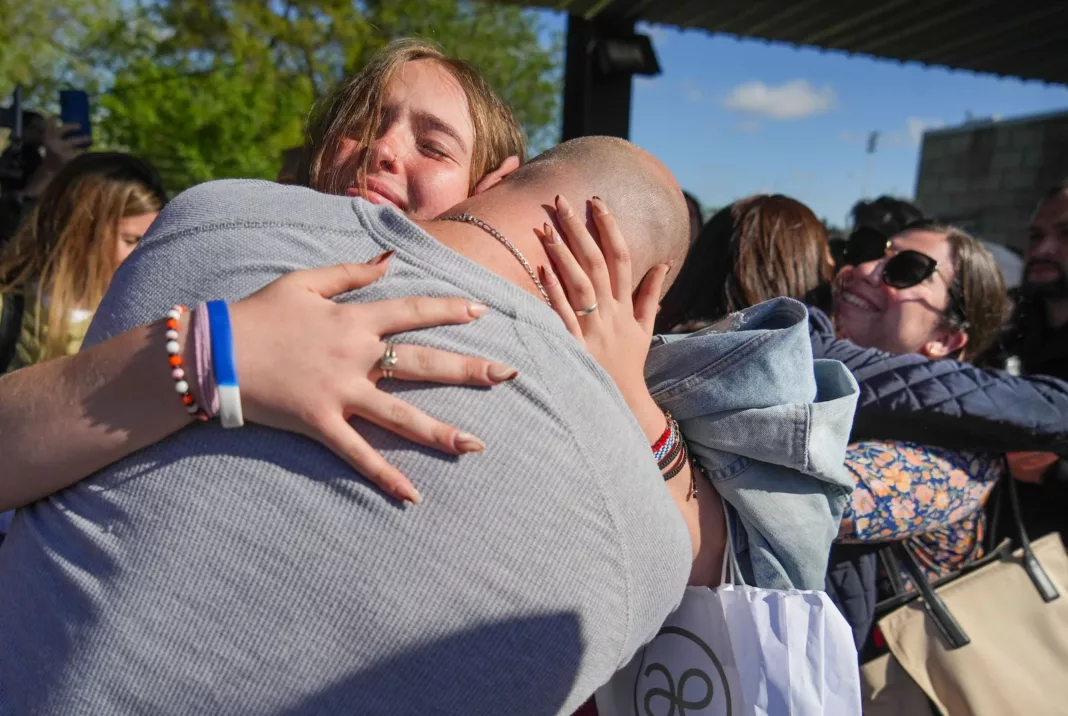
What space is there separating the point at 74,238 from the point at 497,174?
7.61 feet

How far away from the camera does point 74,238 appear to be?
9.78ft

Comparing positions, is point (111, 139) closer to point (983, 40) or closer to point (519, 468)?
point (983, 40)

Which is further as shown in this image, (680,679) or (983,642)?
(983,642)

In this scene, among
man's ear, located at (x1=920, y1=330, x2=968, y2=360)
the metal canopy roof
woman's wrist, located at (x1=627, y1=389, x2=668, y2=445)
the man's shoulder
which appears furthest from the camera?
the metal canopy roof

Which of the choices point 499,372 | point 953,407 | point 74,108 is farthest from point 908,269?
point 74,108

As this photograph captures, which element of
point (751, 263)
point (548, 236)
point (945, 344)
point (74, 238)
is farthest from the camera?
point (74, 238)

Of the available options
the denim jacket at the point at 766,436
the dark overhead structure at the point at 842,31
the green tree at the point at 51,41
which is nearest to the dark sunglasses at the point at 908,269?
the denim jacket at the point at 766,436

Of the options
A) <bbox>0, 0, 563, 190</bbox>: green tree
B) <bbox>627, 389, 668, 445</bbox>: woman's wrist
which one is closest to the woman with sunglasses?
<bbox>627, 389, 668, 445</bbox>: woman's wrist

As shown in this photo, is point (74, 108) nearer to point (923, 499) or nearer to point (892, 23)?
point (892, 23)

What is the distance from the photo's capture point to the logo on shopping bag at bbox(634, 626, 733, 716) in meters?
1.26

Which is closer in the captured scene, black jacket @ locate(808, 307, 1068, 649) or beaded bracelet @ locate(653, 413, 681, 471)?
beaded bracelet @ locate(653, 413, 681, 471)

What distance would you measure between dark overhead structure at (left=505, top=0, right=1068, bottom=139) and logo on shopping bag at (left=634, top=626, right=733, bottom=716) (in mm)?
4830

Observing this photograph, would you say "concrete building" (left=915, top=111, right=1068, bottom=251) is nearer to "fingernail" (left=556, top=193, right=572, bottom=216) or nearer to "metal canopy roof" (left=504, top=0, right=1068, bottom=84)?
"metal canopy roof" (left=504, top=0, right=1068, bottom=84)

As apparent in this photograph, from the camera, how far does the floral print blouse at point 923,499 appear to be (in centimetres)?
182
